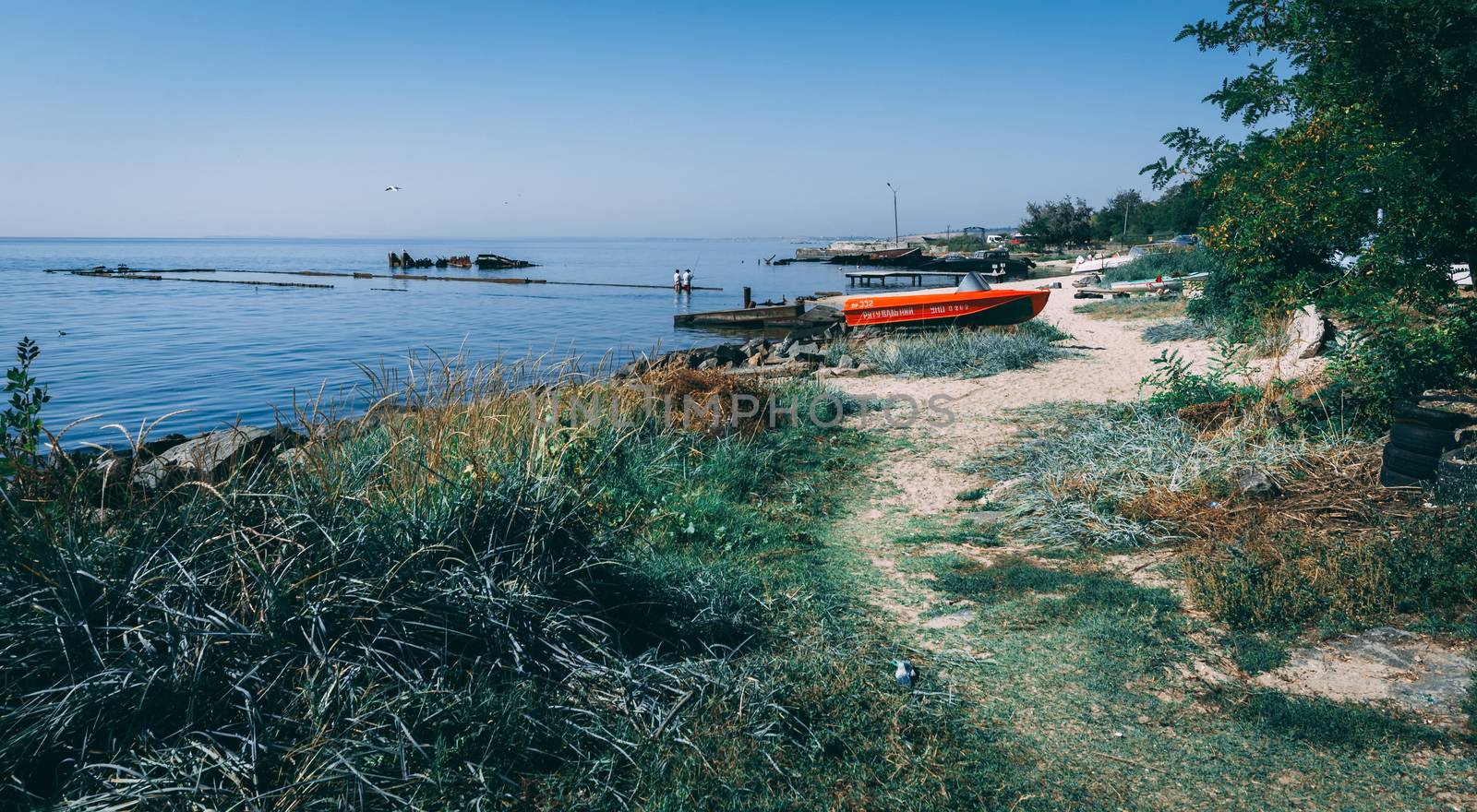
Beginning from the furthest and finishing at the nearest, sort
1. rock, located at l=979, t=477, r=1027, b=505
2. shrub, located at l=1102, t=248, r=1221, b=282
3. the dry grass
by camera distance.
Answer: shrub, located at l=1102, t=248, r=1221, b=282 → the dry grass → rock, located at l=979, t=477, r=1027, b=505

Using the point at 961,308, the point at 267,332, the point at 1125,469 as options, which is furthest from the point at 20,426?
the point at 267,332

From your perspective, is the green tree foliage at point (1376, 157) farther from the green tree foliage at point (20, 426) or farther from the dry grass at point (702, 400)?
the green tree foliage at point (20, 426)

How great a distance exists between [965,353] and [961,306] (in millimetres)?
Result: 3494

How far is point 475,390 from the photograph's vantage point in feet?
19.2

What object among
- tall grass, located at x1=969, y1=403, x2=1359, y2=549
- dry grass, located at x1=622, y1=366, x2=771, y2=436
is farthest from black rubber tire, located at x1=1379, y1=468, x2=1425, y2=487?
dry grass, located at x1=622, y1=366, x2=771, y2=436

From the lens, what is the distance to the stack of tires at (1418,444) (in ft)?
17.4

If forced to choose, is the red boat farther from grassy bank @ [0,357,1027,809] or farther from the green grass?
grassy bank @ [0,357,1027,809]

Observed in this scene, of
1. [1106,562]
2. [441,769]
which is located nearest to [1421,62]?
[1106,562]

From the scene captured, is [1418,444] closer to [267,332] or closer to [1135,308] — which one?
[1135,308]

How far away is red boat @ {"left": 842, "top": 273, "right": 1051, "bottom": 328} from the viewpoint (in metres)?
17.6

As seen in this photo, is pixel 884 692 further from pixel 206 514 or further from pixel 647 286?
pixel 647 286

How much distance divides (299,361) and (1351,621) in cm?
2401

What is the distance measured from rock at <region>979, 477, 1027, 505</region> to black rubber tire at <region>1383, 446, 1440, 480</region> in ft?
8.40

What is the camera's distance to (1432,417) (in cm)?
532
